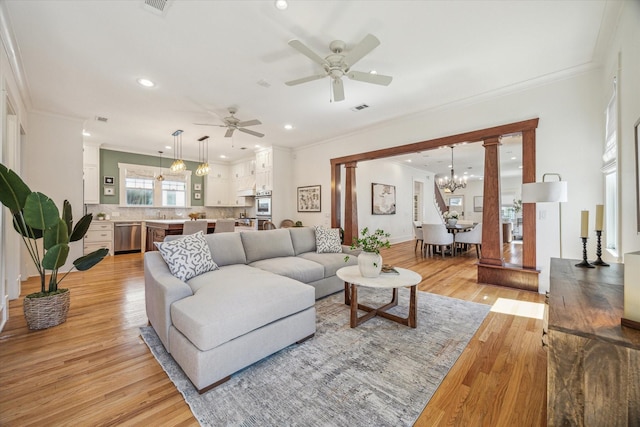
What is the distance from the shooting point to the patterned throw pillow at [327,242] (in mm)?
4043

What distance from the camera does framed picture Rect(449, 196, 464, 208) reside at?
44.6ft

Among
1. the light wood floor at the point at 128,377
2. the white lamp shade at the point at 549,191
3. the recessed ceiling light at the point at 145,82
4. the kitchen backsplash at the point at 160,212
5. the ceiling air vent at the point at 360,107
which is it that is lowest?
the light wood floor at the point at 128,377

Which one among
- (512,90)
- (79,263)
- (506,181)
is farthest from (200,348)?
(506,181)

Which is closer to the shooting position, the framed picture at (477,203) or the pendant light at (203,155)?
the pendant light at (203,155)

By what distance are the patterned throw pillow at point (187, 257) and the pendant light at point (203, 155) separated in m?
3.47

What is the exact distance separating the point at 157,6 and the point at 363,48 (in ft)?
5.89

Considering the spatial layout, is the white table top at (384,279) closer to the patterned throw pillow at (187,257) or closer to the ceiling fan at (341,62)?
the patterned throw pillow at (187,257)

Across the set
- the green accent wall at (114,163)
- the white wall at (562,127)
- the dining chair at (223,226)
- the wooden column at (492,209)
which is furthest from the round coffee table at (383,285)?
the green accent wall at (114,163)

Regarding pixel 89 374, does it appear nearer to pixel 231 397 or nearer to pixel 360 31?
pixel 231 397

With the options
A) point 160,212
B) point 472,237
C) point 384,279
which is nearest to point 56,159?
point 160,212

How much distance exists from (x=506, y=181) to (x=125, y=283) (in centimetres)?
1463

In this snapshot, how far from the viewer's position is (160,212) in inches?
309

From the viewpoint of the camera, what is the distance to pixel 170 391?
1.70 meters

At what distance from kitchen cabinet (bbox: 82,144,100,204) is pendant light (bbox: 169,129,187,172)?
1.79 meters
